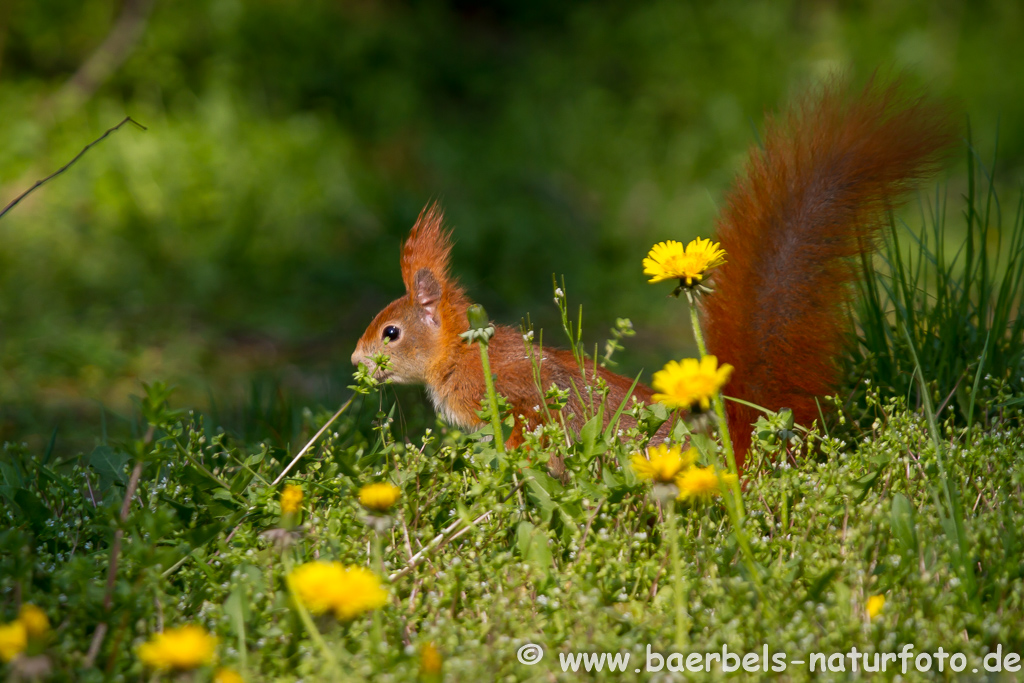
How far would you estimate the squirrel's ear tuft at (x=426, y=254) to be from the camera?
8.82ft

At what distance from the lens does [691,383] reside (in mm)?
1494

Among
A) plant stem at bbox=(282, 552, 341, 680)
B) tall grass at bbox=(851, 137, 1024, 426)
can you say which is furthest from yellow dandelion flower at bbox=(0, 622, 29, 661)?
tall grass at bbox=(851, 137, 1024, 426)

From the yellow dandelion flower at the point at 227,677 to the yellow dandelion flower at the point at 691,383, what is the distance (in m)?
0.80

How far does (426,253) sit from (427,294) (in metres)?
0.14

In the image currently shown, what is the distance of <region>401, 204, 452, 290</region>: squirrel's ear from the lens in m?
2.69

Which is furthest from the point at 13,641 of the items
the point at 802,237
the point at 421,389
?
the point at 421,389

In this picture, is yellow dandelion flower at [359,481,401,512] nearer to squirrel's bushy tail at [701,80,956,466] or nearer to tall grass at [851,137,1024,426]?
squirrel's bushy tail at [701,80,956,466]

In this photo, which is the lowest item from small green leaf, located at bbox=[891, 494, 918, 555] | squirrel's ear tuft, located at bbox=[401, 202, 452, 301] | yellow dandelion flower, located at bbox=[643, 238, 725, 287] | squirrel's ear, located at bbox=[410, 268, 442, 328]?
small green leaf, located at bbox=[891, 494, 918, 555]

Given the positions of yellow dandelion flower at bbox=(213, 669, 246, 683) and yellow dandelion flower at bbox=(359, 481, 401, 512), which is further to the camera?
yellow dandelion flower at bbox=(359, 481, 401, 512)

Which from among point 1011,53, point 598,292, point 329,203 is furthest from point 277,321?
point 1011,53

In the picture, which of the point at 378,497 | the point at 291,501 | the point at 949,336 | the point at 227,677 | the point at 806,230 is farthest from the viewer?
the point at 949,336

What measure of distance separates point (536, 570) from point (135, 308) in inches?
128

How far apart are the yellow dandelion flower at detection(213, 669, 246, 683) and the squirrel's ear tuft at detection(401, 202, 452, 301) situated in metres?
1.54

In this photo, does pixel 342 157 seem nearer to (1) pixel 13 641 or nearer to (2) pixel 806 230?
(2) pixel 806 230
